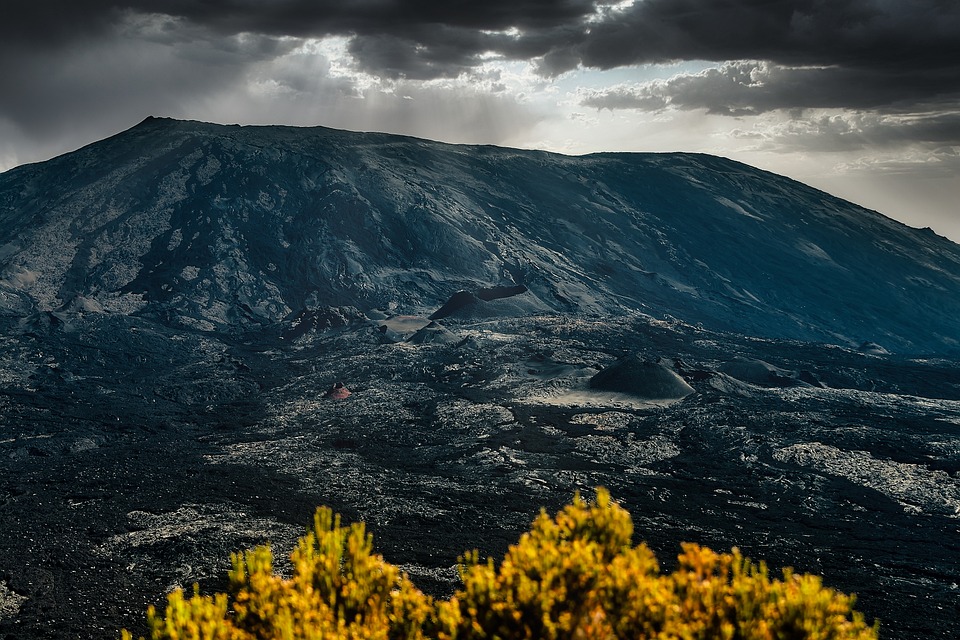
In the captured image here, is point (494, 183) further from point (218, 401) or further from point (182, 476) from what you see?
point (182, 476)

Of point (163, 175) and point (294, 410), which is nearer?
point (294, 410)

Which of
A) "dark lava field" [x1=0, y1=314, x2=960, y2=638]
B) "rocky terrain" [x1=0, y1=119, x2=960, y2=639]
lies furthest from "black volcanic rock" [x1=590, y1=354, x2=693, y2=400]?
"dark lava field" [x1=0, y1=314, x2=960, y2=638]

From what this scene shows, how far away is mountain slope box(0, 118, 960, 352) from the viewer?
2864 inches

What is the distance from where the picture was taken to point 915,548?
79.0 feet

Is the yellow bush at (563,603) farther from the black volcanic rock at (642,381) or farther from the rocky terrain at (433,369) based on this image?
the black volcanic rock at (642,381)

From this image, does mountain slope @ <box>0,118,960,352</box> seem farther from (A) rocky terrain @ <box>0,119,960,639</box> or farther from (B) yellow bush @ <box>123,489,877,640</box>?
(B) yellow bush @ <box>123,489,877,640</box>

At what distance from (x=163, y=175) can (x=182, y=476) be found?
7162cm

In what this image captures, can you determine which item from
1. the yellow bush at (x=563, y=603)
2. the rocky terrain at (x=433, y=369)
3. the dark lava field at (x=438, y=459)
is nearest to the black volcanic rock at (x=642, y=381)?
A: the rocky terrain at (x=433, y=369)

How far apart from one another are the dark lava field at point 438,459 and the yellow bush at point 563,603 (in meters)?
12.8

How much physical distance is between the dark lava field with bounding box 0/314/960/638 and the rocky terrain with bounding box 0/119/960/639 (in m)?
0.19

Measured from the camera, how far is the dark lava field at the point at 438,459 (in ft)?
71.6

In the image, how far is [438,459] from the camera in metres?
32.3

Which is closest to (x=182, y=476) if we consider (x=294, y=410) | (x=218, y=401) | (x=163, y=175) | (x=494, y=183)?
(x=294, y=410)

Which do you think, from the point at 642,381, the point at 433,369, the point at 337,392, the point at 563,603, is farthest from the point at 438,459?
the point at 563,603
